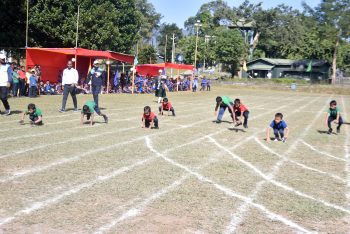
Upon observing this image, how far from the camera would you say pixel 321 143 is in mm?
11141

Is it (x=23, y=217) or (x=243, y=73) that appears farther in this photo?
(x=243, y=73)

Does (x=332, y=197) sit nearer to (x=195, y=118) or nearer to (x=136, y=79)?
(x=195, y=118)

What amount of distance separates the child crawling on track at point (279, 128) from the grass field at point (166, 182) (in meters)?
0.22

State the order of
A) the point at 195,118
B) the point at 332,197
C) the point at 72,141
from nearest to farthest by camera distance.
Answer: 1. the point at 332,197
2. the point at 72,141
3. the point at 195,118

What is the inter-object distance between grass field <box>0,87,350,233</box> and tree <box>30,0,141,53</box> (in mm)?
23537

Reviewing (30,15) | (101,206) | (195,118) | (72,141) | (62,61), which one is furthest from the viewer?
(30,15)

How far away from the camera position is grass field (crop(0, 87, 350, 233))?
184 inches

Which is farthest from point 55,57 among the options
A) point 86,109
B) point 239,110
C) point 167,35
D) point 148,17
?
point 167,35

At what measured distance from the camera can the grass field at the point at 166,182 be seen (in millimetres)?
4684

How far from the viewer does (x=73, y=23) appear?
111 feet

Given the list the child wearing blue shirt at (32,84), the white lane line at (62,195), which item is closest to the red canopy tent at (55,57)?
the child wearing blue shirt at (32,84)

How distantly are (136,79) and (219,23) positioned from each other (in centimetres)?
4792

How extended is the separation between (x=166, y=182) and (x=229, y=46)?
195 feet

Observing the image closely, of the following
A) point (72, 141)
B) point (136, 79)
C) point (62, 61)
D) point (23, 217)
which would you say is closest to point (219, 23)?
point (136, 79)
